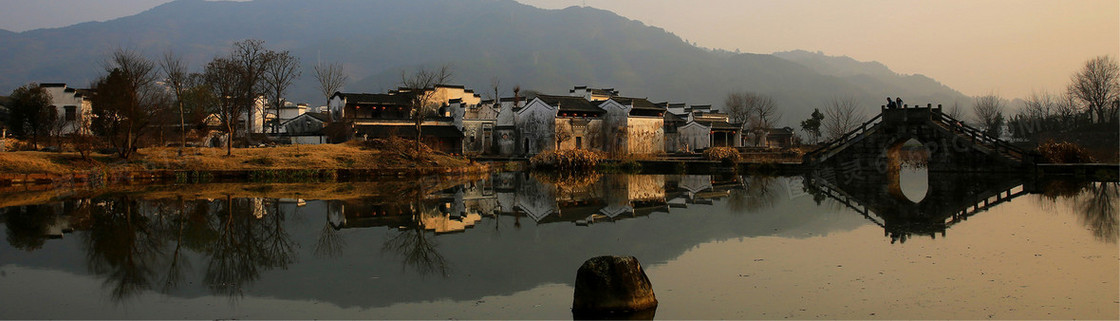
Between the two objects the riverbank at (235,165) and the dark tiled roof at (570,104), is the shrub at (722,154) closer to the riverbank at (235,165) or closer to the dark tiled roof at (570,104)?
the riverbank at (235,165)

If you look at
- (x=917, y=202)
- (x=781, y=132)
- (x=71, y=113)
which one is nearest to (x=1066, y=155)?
(x=917, y=202)

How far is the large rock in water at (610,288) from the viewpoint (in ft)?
27.7

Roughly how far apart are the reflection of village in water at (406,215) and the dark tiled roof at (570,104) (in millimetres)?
28596

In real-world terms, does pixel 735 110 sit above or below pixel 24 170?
above

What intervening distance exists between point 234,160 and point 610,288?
100 ft

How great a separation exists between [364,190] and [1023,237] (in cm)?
2030

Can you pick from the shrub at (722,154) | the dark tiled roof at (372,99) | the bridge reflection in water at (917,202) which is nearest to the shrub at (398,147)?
the shrub at (722,154)

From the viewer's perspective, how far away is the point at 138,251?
519 inches

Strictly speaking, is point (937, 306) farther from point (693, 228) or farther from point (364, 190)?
point (364, 190)

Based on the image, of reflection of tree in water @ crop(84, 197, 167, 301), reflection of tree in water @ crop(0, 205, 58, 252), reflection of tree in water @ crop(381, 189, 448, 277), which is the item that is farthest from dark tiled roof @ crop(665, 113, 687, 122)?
reflection of tree in water @ crop(0, 205, 58, 252)

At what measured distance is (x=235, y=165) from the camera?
34.2 meters

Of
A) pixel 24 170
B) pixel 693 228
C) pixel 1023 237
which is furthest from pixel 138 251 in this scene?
pixel 24 170

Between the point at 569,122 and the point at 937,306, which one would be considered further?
the point at 569,122

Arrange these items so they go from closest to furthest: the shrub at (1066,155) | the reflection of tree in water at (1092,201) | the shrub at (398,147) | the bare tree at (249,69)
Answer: the reflection of tree in water at (1092,201) < the shrub at (1066,155) < the shrub at (398,147) < the bare tree at (249,69)
